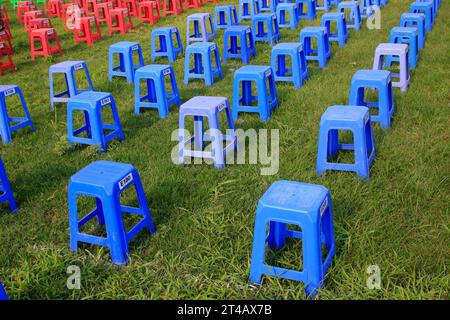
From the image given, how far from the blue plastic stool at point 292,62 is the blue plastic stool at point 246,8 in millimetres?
4423

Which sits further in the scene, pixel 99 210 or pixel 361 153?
pixel 361 153

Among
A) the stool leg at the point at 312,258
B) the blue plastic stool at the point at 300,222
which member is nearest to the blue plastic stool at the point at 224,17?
the blue plastic stool at the point at 300,222

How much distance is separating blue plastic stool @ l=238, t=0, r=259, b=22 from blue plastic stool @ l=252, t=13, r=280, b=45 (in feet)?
4.79

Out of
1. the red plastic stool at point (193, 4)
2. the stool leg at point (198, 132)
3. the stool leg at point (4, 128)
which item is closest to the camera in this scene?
the stool leg at point (198, 132)

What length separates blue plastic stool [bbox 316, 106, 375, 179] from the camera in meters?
4.36

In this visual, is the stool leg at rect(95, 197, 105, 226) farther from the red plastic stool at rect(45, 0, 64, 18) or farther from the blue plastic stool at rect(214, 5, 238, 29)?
the red plastic stool at rect(45, 0, 64, 18)

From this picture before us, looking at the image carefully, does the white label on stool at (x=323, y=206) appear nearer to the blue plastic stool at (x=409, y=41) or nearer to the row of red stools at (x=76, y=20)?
the blue plastic stool at (x=409, y=41)

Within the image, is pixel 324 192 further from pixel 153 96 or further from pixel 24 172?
pixel 153 96

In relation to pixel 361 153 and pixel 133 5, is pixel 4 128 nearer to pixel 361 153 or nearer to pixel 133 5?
pixel 361 153

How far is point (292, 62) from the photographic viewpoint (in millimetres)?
7000

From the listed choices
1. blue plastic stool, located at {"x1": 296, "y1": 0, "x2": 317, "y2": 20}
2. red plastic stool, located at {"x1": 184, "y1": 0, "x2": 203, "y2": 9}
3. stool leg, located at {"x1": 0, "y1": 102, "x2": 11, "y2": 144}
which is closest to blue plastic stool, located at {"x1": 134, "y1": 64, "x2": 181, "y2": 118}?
stool leg, located at {"x1": 0, "y1": 102, "x2": 11, "y2": 144}

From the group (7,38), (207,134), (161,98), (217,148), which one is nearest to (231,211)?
(217,148)

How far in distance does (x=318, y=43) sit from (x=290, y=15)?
3.28 metres

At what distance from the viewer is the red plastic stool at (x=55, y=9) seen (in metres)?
15.1
